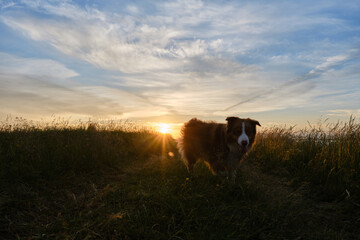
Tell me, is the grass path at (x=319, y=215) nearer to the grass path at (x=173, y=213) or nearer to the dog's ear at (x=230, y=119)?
the grass path at (x=173, y=213)

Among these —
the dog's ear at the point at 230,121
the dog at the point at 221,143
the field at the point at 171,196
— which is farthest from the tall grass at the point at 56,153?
the dog's ear at the point at 230,121

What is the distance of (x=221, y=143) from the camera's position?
5.93 metres

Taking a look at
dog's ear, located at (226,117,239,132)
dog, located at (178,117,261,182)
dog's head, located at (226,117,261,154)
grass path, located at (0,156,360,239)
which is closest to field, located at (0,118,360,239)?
grass path, located at (0,156,360,239)

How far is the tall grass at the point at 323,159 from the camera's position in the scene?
5.18m

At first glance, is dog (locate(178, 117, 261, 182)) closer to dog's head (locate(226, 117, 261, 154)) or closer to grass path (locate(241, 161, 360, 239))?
dog's head (locate(226, 117, 261, 154))

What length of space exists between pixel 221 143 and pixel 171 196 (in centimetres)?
233

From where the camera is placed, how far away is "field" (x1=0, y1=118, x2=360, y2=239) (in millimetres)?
3459

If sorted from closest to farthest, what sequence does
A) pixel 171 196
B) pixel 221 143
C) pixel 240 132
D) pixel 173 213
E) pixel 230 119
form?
pixel 173 213
pixel 171 196
pixel 240 132
pixel 230 119
pixel 221 143

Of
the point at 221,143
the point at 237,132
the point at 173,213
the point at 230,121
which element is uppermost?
the point at 230,121

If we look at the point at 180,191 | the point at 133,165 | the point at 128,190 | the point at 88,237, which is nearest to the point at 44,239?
the point at 88,237

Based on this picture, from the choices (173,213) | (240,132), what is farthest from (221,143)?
(173,213)

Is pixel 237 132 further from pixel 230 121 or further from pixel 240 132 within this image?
pixel 230 121

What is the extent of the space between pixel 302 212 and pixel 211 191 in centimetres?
168

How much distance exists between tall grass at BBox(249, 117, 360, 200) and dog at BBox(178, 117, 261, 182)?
1.79 m
